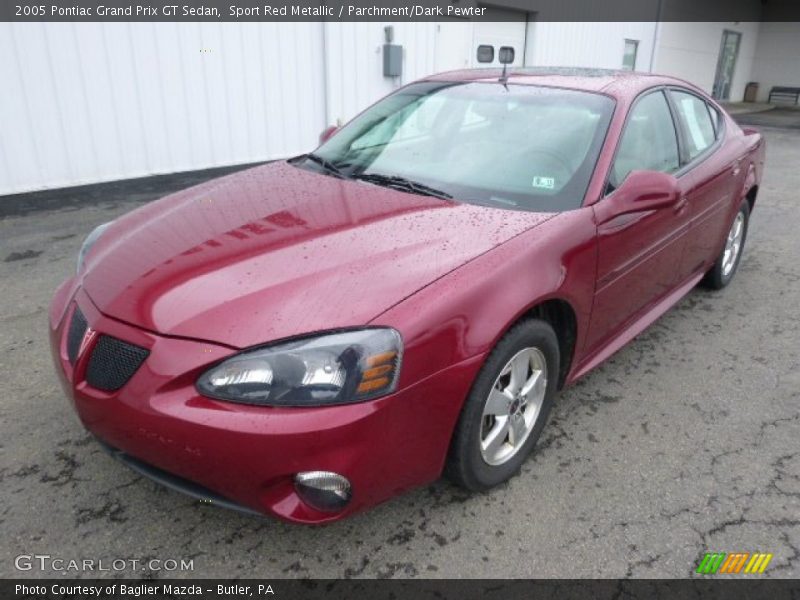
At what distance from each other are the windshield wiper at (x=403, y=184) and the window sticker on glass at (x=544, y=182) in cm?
38

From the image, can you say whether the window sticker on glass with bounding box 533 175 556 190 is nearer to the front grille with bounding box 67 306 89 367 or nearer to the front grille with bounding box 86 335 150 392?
the front grille with bounding box 86 335 150 392

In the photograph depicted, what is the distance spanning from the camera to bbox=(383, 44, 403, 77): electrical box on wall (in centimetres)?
806

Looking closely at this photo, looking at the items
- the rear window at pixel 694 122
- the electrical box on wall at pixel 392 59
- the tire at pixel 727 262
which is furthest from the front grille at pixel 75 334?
the electrical box on wall at pixel 392 59

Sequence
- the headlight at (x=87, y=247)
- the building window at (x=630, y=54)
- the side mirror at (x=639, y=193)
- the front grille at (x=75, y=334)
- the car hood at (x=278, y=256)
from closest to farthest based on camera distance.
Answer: the car hood at (x=278, y=256)
the front grille at (x=75, y=334)
the headlight at (x=87, y=247)
the side mirror at (x=639, y=193)
the building window at (x=630, y=54)

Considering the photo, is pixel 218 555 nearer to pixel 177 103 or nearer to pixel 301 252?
pixel 301 252

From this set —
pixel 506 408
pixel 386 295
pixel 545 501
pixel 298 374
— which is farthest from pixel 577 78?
pixel 298 374

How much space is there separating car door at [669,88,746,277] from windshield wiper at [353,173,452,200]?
1.48 m

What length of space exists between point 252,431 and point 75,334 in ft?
2.71

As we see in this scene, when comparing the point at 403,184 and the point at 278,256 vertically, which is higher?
the point at 403,184

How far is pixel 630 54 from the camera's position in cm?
1527

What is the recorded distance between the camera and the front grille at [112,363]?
186cm

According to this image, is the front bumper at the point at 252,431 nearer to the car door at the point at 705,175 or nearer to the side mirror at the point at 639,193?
the side mirror at the point at 639,193

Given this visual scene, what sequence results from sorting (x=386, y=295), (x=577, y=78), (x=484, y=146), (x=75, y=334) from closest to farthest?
1. (x=386, y=295)
2. (x=75, y=334)
3. (x=484, y=146)
4. (x=577, y=78)

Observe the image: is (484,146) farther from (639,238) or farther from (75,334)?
(75,334)
